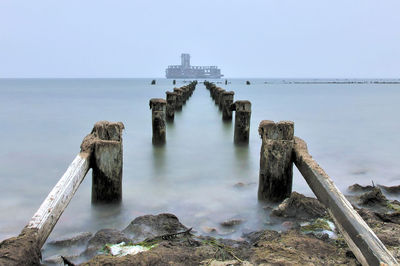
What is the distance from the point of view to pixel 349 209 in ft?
8.23

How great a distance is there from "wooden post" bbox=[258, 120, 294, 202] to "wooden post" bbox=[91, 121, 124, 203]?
4.92ft

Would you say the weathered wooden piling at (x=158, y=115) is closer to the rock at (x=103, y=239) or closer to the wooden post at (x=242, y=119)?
the wooden post at (x=242, y=119)

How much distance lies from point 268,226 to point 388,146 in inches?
247

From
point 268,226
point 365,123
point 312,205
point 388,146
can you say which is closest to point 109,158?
point 268,226

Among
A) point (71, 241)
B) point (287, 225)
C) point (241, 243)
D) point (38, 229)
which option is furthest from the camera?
point (287, 225)

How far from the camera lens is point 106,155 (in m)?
3.52

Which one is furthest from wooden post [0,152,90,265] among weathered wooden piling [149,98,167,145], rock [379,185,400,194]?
weathered wooden piling [149,98,167,145]

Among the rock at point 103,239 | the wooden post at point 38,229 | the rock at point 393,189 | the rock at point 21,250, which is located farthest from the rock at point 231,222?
the rock at point 393,189

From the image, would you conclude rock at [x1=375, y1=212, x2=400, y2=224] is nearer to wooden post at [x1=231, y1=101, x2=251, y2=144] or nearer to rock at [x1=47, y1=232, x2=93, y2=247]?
rock at [x1=47, y1=232, x2=93, y2=247]

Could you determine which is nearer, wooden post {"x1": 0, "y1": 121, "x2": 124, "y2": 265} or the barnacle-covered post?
wooden post {"x1": 0, "y1": 121, "x2": 124, "y2": 265}

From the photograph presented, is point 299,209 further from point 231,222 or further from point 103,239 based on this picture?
point 103,239

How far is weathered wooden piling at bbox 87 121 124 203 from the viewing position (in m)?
3.49

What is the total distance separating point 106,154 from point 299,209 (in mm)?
2000

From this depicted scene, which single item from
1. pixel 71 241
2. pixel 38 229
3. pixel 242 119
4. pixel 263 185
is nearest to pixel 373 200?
pixel 263 185
